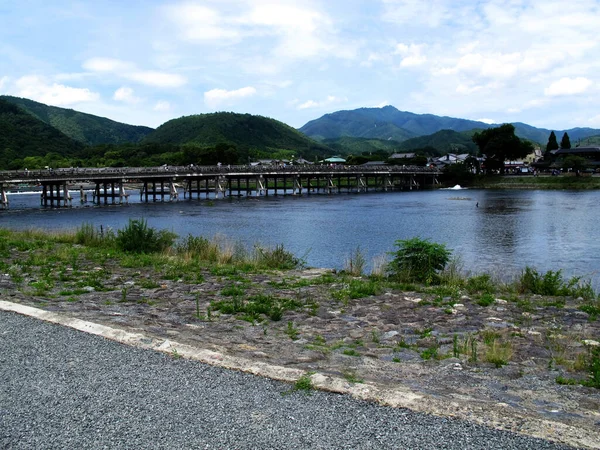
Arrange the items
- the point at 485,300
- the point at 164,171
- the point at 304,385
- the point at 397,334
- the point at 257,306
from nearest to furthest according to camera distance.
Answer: the point at 304,385
the point at 397,334
the point at 257,306
the point at 485,300
the point at 164,171

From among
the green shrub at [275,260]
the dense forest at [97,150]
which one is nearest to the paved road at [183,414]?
the green shrub at [275,260]

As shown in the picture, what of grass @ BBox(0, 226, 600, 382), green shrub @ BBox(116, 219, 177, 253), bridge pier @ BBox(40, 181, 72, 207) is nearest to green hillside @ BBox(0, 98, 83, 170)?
bridge pier @ BBox(40, 181, 72, 207)

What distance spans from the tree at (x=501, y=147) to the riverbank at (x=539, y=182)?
6.43m

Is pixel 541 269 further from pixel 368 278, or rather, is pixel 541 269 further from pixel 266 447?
pixel 266 447

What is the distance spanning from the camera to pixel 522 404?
488cm

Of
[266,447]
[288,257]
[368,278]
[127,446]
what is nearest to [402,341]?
[266,447]

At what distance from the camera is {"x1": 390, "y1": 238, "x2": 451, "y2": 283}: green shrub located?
42.3 feet

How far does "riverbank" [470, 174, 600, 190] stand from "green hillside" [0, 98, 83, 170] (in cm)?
9903

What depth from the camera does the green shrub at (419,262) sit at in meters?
12.9

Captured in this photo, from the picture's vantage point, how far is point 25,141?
145 metres

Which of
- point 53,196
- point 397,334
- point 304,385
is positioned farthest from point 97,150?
point 304,385

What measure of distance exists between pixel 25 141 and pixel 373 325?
159 metres

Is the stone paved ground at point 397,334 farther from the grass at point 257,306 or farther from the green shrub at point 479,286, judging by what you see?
the green shrub at point 479,286

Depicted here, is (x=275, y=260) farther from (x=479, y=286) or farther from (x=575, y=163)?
(x=575, y=163)
